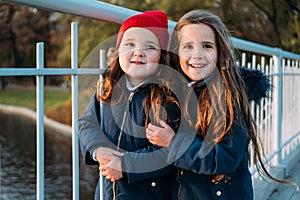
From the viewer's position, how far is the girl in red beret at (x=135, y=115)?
1402mm

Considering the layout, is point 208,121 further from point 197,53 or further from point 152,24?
point 152,24

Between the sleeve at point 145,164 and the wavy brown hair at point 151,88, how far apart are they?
0.08 m

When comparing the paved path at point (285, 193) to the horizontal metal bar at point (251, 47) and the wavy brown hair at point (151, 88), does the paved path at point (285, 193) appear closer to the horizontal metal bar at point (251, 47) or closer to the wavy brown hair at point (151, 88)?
the horizontal metal bar at point (251, 47)

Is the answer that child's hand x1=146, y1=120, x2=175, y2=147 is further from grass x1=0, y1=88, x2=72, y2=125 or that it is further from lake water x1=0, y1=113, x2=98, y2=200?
grass x1=0, y1=88, x2=72, y2=125

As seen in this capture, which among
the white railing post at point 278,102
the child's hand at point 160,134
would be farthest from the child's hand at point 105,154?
the white railing post at point 278,102

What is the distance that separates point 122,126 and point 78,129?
0.52 ft

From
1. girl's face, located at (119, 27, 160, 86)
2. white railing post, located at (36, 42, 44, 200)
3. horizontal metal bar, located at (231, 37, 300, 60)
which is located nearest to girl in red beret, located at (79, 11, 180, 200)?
girl's face, located at (119, 27, 160, 86)

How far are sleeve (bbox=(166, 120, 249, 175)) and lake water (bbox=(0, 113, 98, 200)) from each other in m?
12.6

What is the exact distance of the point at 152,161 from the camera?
4.55 feet

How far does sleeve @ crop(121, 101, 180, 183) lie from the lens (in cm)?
138

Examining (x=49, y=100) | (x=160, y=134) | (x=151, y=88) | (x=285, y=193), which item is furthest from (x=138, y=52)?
(x=49, y=100)

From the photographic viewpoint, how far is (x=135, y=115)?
1425 millimetres

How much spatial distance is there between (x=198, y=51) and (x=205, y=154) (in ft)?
1.00

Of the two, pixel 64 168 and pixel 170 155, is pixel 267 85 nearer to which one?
pixel 170 155
